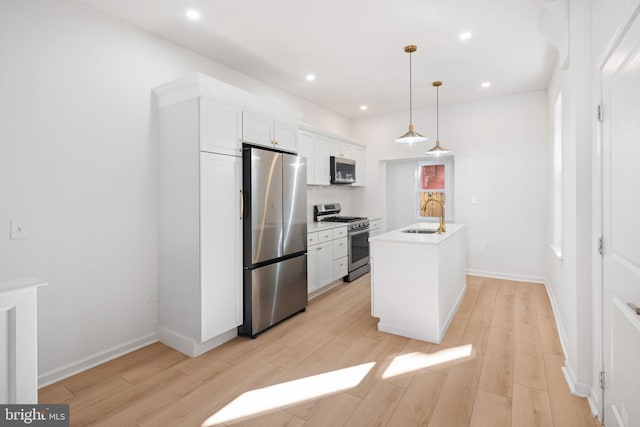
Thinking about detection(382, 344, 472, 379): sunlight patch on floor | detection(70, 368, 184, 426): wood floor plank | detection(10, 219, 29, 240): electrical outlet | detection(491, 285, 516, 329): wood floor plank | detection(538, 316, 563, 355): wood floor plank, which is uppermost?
detection(10, 219, 29, 240): electrical outlet

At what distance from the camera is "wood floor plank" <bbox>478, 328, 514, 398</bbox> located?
2.15 m

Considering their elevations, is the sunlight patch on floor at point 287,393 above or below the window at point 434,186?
below

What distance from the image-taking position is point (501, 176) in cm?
490

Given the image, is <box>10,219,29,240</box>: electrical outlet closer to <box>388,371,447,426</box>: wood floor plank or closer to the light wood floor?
the light wood floor

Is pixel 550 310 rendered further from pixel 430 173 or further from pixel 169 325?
pixel 169 325

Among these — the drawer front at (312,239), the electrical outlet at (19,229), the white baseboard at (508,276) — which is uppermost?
the electrical outlet at (19,229)

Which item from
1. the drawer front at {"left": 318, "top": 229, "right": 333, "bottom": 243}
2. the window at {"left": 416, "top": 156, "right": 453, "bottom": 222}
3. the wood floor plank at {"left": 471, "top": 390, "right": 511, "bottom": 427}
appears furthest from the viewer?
the window at {"left": 416, "top": 156, "right": 453, "bottom": 222}

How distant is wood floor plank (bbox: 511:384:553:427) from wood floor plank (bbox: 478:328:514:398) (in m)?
0.06

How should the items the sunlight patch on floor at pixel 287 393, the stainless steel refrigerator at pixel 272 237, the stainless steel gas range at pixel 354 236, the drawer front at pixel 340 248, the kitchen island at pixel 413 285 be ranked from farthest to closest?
the stainless steel gas range at pixel 354 236 → the drawer front at pixel 340 248 → the stainless steel refrigerator at pixel 272 237 → the kitchen island at pixel 413 285 → the sunlight patch on floor at pixel 287 393

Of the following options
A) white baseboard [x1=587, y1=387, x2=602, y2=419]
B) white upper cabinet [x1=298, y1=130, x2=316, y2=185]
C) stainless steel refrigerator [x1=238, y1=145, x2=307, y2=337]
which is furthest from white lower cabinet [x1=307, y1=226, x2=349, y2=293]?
white baseboard [x1=587, y1=387, x2=602, y2=419]

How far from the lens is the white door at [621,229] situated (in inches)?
49.4

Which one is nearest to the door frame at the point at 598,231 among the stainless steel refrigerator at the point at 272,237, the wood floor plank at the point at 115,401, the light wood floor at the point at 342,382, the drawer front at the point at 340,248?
the light wood floor at the point at 342,382

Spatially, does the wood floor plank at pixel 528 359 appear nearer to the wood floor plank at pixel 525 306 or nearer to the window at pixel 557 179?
the wood floor plank at pixel 525 306

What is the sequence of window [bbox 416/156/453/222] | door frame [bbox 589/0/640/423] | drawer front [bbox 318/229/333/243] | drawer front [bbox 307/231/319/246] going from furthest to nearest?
window [bbox 416/156/453/222] < drawer front [bbox 318/229/333/243] < drawer front [bbox 307/231/319/246] < door frame [bbox 589/0/640/423]
